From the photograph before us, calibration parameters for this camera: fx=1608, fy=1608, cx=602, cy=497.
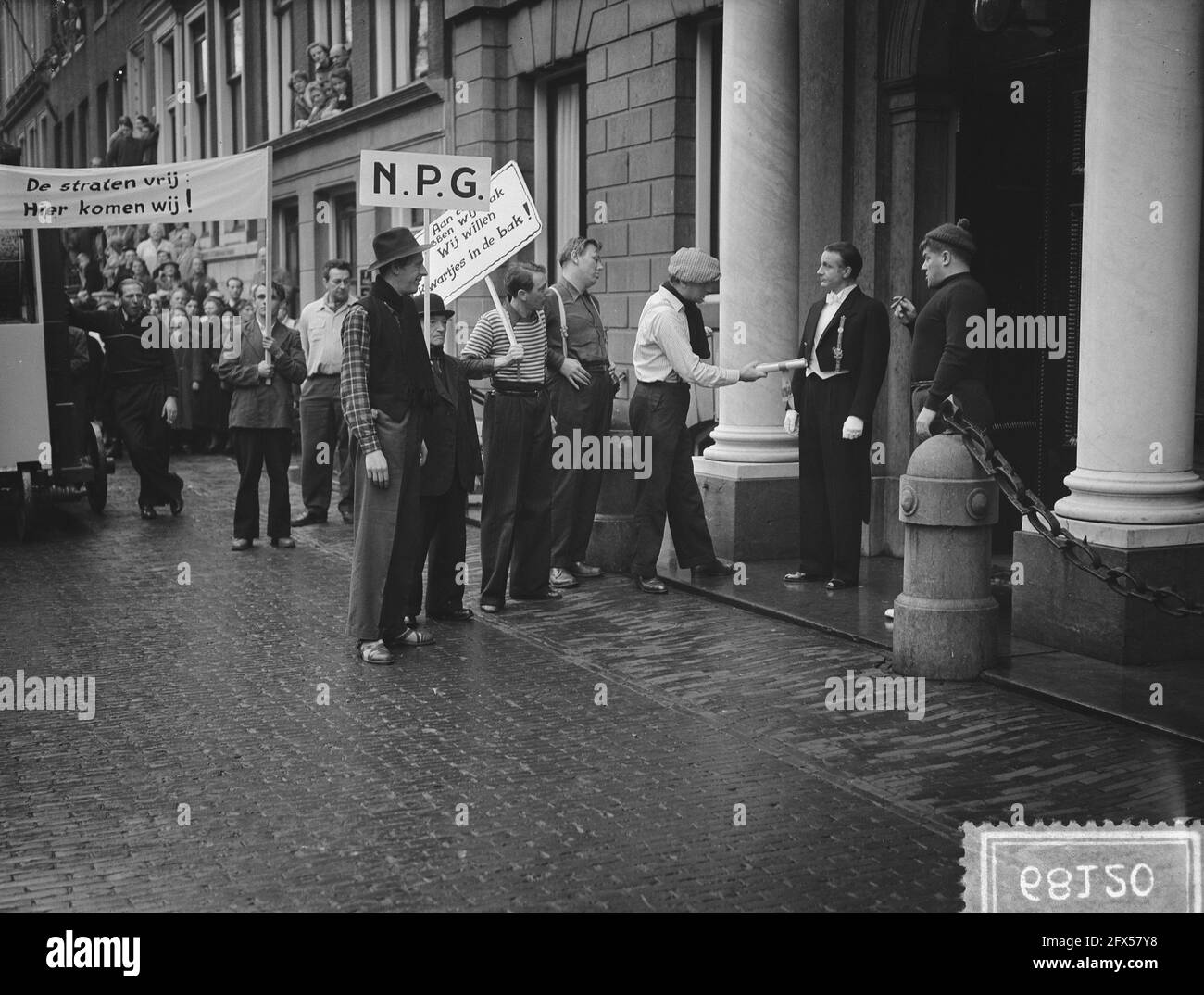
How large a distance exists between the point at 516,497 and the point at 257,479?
344cm

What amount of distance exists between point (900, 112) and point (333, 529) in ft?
18.1

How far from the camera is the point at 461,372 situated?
9.07 metres

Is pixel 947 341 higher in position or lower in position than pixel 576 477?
higher

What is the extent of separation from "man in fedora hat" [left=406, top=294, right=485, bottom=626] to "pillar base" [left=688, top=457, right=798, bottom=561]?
7.39ft

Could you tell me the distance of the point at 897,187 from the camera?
36.4 ft

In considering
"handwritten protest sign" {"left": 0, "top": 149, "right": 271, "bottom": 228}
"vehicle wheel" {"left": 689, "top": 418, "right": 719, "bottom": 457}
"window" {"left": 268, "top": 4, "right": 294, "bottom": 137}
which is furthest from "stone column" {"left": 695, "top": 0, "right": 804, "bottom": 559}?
"window" {"left": 268, "top": 4, "right": 294, "bottom": 137}

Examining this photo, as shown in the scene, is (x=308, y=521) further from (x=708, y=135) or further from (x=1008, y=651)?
(x=1008, y=651)

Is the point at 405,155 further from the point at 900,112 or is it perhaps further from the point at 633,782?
the point at 633,782

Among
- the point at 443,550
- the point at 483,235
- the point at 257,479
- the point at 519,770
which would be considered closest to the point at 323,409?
the point at 257,479

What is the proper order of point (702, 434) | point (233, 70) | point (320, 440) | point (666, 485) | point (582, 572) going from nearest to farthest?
point (666, 485) → point (582, 572) → point (320, 440) → point (702, 434) → point (233, 70)

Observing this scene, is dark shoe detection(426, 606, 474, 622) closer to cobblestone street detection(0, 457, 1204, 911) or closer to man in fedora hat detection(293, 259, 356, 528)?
cobblestone street detection(0, 457, 1204, 911)

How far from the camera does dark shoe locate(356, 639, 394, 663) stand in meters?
7.91
